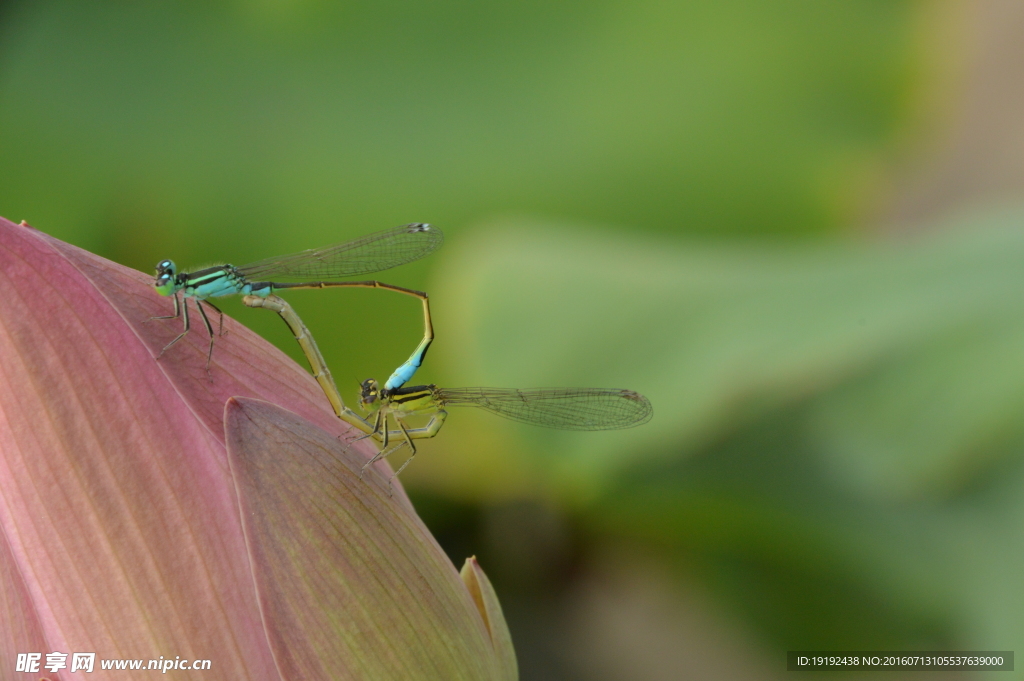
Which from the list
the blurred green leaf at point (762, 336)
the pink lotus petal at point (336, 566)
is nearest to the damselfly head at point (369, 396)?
Answer: the pink lotus petal at point (336, 566)

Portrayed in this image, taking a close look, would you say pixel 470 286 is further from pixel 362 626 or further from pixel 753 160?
pixel 362 626

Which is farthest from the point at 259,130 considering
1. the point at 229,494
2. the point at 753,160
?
the point at 229,494

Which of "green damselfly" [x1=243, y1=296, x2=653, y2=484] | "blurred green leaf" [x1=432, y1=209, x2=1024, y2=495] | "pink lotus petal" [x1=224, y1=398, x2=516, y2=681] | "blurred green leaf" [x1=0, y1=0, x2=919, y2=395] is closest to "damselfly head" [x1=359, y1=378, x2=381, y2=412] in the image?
"green damselfly" [x1=243, y1=296, x2=653, y2=484]

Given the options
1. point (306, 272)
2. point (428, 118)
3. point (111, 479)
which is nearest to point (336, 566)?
point (111, 479)

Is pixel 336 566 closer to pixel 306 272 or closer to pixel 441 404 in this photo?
pixel 441 404

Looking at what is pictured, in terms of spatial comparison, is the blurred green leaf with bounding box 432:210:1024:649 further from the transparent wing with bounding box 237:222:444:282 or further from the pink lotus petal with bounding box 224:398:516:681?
the pink lotus petal with bounding box 224:398:516:681

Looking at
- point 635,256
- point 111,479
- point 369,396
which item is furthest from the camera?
point 635,256

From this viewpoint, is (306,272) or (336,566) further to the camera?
(306,272)

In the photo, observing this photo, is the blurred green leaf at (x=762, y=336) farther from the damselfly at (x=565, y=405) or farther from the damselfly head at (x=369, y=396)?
the damselfly head at (x=369, y=396)
